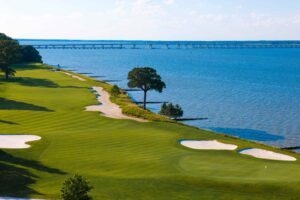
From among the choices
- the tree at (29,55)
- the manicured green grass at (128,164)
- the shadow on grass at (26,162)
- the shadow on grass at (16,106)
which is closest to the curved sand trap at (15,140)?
the manicured green grass at (128,164)

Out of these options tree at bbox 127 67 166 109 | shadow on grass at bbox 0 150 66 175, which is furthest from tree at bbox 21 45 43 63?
shadow on grass at bbox 0 150 66 175

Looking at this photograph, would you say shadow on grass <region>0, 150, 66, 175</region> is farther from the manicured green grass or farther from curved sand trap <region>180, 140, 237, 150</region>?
curved sand trap <region>180, 140, 237, 150</region>

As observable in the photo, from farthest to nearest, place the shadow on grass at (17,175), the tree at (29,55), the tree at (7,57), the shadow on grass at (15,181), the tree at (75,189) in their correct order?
the tree at (29,55)
the tree at (7,57)
the shadow on grass at (17,175)
the shadow on grass at (15,181)
the tree at (75,189)

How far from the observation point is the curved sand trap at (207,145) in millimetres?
42469

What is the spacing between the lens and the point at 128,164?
3334 cm

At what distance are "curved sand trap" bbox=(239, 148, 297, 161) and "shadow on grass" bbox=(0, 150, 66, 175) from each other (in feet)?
57.2

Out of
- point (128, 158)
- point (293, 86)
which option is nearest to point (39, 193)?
point (128, 158)

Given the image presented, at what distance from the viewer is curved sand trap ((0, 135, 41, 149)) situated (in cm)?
3854

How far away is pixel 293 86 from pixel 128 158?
393ft

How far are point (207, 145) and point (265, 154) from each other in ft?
18.5

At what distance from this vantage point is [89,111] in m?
61.4

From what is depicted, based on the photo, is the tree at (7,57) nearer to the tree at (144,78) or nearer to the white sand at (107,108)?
the white sand at (107,108)

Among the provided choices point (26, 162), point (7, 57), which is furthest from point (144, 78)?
point (26, 162)

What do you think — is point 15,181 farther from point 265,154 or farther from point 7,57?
point 7,57
